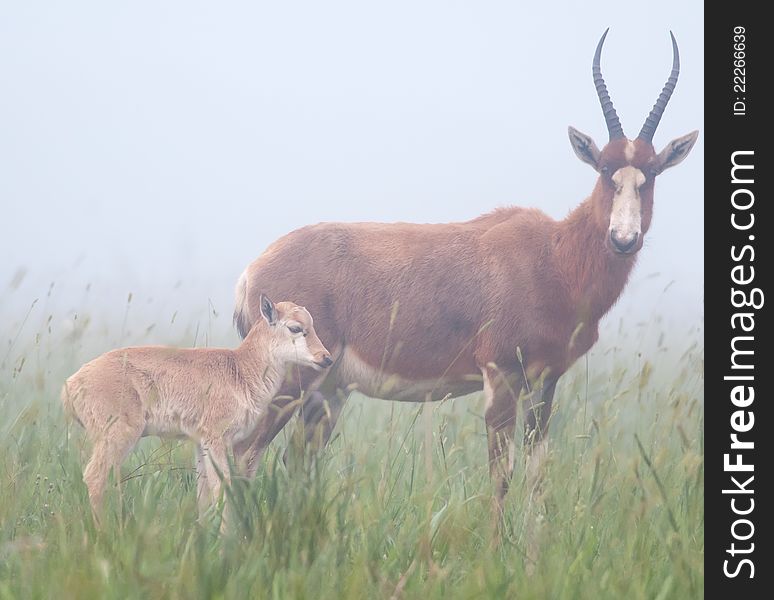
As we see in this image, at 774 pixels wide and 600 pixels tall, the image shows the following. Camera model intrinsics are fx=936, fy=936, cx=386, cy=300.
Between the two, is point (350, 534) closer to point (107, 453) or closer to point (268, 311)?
point (107, 453)

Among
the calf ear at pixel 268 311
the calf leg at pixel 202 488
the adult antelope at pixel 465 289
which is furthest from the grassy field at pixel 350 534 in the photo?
the adult antelope at pixel 465 289

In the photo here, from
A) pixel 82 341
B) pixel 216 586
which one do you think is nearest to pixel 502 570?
pixel 216 586

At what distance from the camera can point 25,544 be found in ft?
10.5

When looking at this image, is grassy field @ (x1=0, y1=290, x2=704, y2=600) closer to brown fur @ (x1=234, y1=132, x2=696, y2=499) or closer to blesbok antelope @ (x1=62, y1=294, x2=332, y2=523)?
blesbok antelope @ (x1=62, y1=294, x2=332, y2=523)

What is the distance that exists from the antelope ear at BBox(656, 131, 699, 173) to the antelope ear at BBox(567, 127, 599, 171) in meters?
0.36

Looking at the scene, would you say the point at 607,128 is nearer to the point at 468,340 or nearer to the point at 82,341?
the point at 468,340

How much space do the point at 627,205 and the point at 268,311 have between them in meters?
2.10

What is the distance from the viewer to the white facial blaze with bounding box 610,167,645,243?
521 centimetres

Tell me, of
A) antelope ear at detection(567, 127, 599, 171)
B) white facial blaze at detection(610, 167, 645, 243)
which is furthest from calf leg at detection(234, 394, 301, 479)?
antelope ear at detection(567, 127, 599, 171)

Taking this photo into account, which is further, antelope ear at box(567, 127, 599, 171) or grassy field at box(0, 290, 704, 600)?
antelope ear at box(567, 127, 599, 171)

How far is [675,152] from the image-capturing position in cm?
554

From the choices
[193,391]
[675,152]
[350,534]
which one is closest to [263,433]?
[193,391]

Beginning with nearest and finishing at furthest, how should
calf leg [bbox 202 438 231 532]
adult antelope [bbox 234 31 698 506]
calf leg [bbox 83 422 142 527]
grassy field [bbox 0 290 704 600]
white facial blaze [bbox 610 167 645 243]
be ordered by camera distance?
grassy field [bbox 0 290 704 600] → calf leg [bbox 83 422 142 527] → calf leg [bbox 202 438 231 532] → white facial blaze [bbox 610 167 645 243] → adult antelope [bbox 234 31 698 506]
